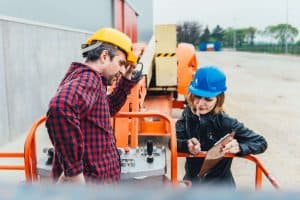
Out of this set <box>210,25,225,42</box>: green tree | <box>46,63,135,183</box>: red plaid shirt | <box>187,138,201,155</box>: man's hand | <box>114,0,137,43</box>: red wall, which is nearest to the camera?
<box>46,63,135,183</box>: red plaid shirt

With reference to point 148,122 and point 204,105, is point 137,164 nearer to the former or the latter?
point 204,105

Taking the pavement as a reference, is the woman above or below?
above

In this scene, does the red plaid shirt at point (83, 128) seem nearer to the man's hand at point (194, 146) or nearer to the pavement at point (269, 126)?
the pavement at point (269, 126)

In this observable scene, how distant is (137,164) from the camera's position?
2.26 metres

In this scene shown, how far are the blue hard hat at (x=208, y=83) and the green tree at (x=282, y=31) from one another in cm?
6594

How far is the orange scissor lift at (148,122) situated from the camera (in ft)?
7.48

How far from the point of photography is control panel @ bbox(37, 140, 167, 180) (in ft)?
7.14

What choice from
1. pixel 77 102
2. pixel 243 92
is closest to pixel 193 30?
pixel 243 92

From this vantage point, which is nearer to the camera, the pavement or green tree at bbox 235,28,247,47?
the pavement

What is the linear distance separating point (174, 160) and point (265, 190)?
5.81 ft

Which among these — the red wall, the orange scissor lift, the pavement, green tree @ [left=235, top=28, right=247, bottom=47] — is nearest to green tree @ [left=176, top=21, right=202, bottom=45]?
green tree @ [left=235, top=28, right=247, bottom=47]

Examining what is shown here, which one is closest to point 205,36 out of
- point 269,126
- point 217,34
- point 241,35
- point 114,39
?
point 217,34

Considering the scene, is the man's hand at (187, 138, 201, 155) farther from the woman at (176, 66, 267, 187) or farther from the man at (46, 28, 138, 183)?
the man at (46, 28, 138, 183)

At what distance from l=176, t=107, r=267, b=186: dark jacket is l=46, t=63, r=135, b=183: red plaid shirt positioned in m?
0.59
